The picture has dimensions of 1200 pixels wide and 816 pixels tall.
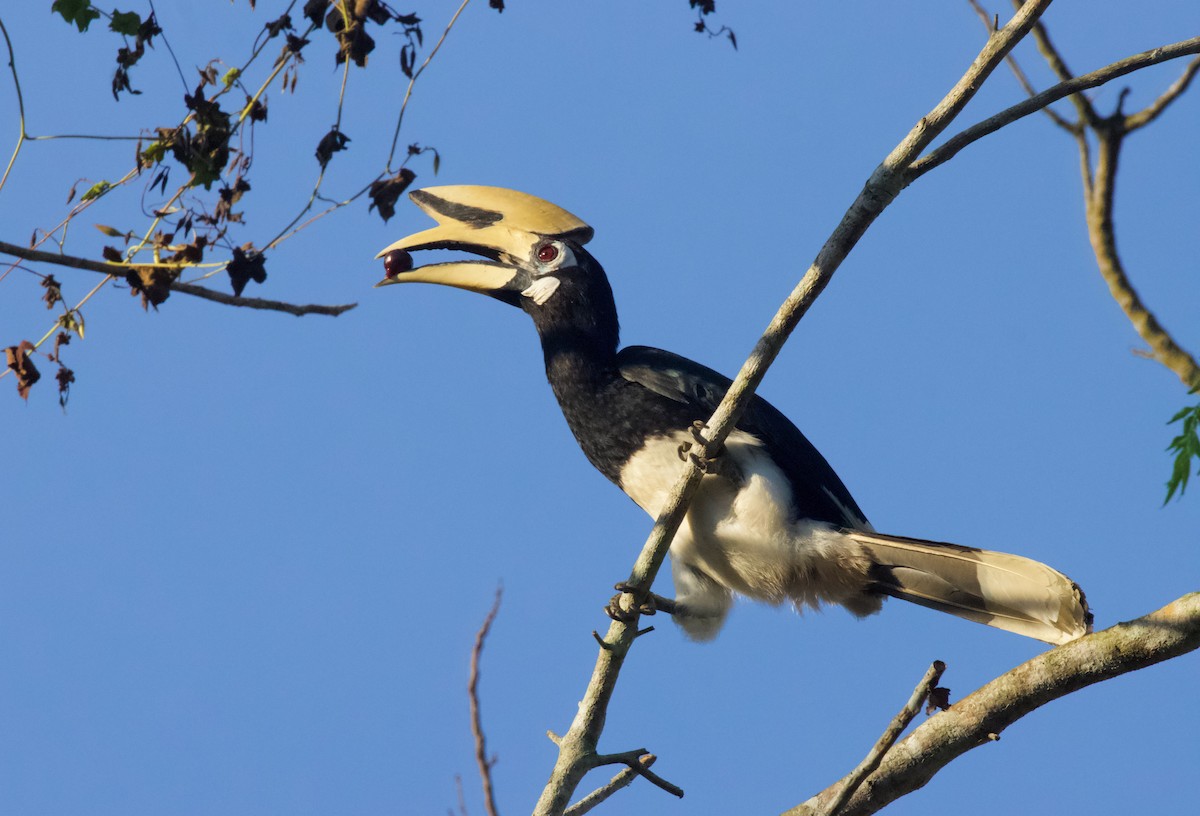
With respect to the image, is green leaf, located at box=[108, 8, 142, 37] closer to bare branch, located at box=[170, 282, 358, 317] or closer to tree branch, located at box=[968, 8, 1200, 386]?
bare branch, located at box=[170, 282, 358, 317]

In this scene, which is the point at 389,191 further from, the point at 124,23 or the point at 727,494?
the point at 727,494

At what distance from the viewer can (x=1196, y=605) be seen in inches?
119

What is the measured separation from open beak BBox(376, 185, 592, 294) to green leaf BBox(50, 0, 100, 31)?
212 cm

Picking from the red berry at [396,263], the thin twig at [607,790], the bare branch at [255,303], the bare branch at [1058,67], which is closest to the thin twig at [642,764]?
the thin twig at [607,790]

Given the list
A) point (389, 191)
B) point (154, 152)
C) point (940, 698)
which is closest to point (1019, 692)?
point (940, 698)

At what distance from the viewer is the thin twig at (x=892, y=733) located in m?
3.00

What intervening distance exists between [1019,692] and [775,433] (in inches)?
60.2

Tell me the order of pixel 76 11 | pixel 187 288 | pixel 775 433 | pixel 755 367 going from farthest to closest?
pixel 775 433, pixel 755 367, pixel 76 11, pixel 187 288

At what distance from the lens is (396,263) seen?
5133 mm

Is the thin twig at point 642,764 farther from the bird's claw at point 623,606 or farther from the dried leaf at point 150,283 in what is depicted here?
the dried leaf at point 150,283

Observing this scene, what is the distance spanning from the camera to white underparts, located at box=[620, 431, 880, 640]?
438cm

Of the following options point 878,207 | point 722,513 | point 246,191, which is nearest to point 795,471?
point 722,513

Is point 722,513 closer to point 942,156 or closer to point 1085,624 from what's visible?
point 1085,624

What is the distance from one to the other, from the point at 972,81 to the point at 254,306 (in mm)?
1863
